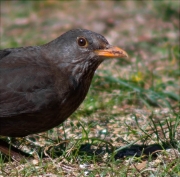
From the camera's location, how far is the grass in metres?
4.99

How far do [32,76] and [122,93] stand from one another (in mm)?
2072

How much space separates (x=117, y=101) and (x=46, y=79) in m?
1.94

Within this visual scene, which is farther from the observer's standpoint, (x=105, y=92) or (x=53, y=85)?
(x=105, y=92)

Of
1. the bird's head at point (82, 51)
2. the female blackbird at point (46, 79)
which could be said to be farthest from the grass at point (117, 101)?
the bird's head at point (82, 51)

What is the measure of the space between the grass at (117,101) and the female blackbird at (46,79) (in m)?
0.33

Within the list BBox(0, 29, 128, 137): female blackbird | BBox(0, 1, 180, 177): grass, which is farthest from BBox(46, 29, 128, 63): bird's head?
BBox(0, 1, 180, 177): grass

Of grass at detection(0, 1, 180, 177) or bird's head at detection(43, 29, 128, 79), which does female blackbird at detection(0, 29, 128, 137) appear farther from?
grass at detection(0, 1, 180, 177)

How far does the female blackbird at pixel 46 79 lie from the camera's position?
498cm

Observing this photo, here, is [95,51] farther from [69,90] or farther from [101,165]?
[101,165]

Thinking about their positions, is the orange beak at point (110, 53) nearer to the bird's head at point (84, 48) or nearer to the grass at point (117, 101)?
the bird's head at point (84, 48)

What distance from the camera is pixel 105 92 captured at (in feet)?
23.2

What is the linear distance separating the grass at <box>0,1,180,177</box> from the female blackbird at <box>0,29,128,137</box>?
33cm

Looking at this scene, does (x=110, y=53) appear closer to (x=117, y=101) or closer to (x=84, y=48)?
(x=84, y=48)

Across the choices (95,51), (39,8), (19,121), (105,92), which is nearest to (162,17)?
(39,8)
